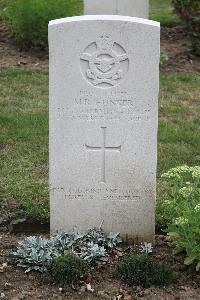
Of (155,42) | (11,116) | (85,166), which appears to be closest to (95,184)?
(85,166)

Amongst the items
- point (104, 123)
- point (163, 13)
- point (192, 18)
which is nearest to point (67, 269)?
point (104, 123)

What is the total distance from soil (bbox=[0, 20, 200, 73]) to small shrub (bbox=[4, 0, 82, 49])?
6.9 inches

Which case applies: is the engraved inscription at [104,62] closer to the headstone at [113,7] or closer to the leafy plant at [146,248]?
the leafy plant at [146,248]

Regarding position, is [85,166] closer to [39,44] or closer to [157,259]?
[157,259]

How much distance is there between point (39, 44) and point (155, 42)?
5699 mm

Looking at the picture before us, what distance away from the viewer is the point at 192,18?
10414 mm

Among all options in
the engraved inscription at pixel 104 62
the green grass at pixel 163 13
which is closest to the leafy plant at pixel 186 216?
the engraved inscription at pixel 104 62

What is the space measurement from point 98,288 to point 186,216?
27.7 inches

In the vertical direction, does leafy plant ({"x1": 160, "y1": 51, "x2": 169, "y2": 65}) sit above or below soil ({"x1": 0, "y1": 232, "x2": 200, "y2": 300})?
above

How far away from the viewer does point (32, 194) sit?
5973 millimetres

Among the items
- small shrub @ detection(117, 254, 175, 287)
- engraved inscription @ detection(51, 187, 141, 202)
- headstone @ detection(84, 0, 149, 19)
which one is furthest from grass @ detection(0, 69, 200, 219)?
small shrub @ detection(117, 254, 175, 287)

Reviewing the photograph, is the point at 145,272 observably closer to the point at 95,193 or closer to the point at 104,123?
the point at 95,193

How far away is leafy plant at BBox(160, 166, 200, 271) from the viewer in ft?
14.8

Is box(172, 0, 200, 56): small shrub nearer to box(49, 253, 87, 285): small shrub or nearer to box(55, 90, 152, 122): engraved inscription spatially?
box(55, 90, 152, 122): engraved inscription
